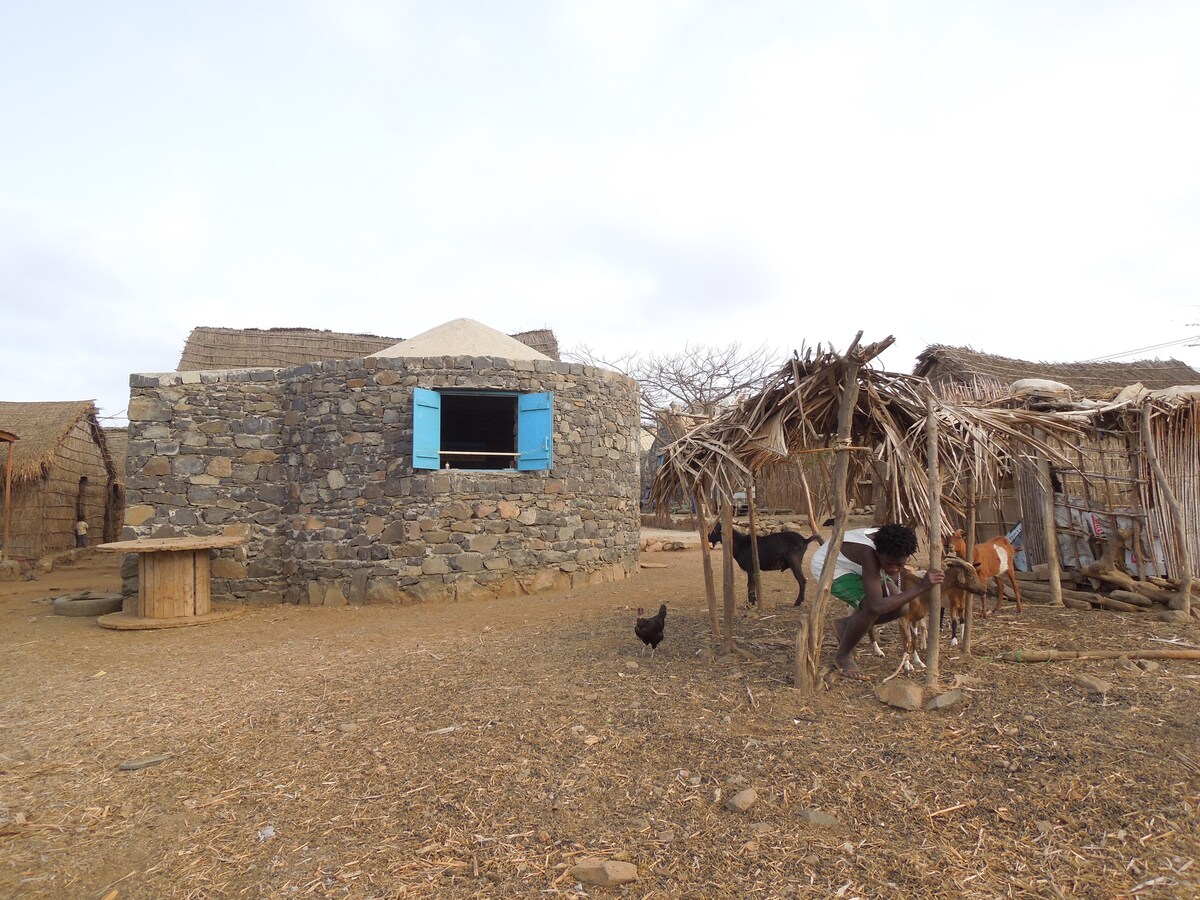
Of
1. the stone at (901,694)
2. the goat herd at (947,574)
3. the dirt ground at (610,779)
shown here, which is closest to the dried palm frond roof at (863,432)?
the goat herd at (947,574)

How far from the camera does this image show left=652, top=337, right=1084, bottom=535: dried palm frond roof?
4.66m

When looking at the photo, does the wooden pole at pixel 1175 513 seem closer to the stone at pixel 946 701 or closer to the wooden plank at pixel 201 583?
the stone at pixel 946 701

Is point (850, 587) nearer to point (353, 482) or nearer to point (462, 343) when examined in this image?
point (353, 482)

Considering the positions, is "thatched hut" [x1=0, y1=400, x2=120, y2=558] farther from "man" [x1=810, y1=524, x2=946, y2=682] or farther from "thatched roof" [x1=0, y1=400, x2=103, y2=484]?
"man" [x1=810, y1=524, x2=946, y2=682]

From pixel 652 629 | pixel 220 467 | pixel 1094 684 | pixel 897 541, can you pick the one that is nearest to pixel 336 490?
pixel 220 467

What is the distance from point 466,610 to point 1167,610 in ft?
25.2

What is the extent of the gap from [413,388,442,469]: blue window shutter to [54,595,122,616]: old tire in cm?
486

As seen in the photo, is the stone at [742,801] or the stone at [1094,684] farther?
the stone at [1094,684]

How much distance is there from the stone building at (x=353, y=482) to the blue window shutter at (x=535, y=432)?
0.07 feet

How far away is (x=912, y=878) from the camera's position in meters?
2.60

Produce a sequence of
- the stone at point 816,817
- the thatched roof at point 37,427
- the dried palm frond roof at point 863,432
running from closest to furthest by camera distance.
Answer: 1. the stone at point 816,817
2. the dried palm frond roof at point 863,432
3. the thatched roof at point 37,427

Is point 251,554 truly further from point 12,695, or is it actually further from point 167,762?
point 167,762

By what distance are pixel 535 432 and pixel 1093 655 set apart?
23.2 ft

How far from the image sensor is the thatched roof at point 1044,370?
535 inches
